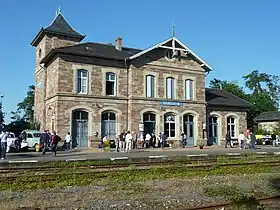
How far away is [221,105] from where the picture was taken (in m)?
37.4

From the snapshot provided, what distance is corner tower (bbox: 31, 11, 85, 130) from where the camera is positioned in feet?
121

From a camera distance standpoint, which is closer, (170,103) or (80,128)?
(80,128)

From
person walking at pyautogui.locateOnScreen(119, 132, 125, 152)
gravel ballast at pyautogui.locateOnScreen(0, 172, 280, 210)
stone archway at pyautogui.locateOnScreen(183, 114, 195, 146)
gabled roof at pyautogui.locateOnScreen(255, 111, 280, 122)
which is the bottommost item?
gravel ballast at pyautogui.locateOnScreen(0, 172, 280, 210)

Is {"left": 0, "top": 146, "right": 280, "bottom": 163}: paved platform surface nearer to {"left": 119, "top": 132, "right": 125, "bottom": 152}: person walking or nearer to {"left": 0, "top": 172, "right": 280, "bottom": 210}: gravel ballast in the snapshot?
{"left": 119, "top": 132, "right": 125, "bottom": 152}: person walking

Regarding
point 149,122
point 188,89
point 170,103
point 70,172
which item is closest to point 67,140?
point 149,122

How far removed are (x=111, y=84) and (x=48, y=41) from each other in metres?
11.2

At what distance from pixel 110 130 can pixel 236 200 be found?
73.5 ft

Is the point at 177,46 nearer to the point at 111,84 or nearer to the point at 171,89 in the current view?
the point at 171,89

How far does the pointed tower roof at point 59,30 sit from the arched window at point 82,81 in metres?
10.9

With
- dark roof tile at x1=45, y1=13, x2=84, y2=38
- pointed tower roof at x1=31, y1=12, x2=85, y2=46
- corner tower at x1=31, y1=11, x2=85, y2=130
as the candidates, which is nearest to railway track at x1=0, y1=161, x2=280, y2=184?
corner tower at x1=31, y1=11, x2=85, y2=130

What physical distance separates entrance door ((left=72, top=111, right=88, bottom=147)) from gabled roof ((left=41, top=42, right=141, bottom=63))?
16.0 feet

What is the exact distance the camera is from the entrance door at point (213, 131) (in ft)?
120

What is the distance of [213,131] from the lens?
37000 millimetres

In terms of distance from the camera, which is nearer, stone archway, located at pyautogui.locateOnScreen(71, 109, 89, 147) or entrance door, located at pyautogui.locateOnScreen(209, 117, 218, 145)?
stone archway, located at pyautogui.locateOnScreen(71, 109, 89, 147)
